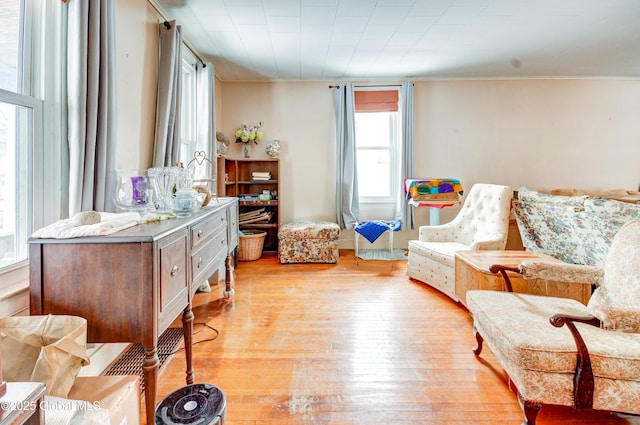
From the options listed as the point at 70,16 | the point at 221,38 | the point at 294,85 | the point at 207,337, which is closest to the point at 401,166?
the point at 294,85

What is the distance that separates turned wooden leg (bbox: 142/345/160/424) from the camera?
3.88 feet

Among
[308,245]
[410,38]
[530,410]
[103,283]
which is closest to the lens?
[103,283]

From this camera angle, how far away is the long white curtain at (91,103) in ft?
5.13

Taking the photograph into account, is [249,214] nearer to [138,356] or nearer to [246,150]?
[246,150]

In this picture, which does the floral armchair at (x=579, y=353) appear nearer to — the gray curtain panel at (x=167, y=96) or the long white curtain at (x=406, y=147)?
the gray curtain panel at (x=167, y=96)

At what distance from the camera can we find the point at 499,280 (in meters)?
2.11

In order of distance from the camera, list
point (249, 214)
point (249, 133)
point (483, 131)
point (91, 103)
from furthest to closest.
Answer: point (483, 131), point (249, 133), point (249, 214), point (91, 103)

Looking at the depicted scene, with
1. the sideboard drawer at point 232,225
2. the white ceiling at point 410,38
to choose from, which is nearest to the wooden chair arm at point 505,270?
the sideboard drawer at point 232,225

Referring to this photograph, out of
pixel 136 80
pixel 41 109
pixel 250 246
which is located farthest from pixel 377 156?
pixel 41 109

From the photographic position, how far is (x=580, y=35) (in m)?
3.12

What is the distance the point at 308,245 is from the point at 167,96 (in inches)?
88.3

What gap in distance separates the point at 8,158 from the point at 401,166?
13.1ft

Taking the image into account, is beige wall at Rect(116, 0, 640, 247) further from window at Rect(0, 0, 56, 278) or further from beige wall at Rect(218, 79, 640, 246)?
window at Rect(0, 0, 56, 278)

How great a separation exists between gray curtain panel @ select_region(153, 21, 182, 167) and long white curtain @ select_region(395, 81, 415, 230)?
2.93m
